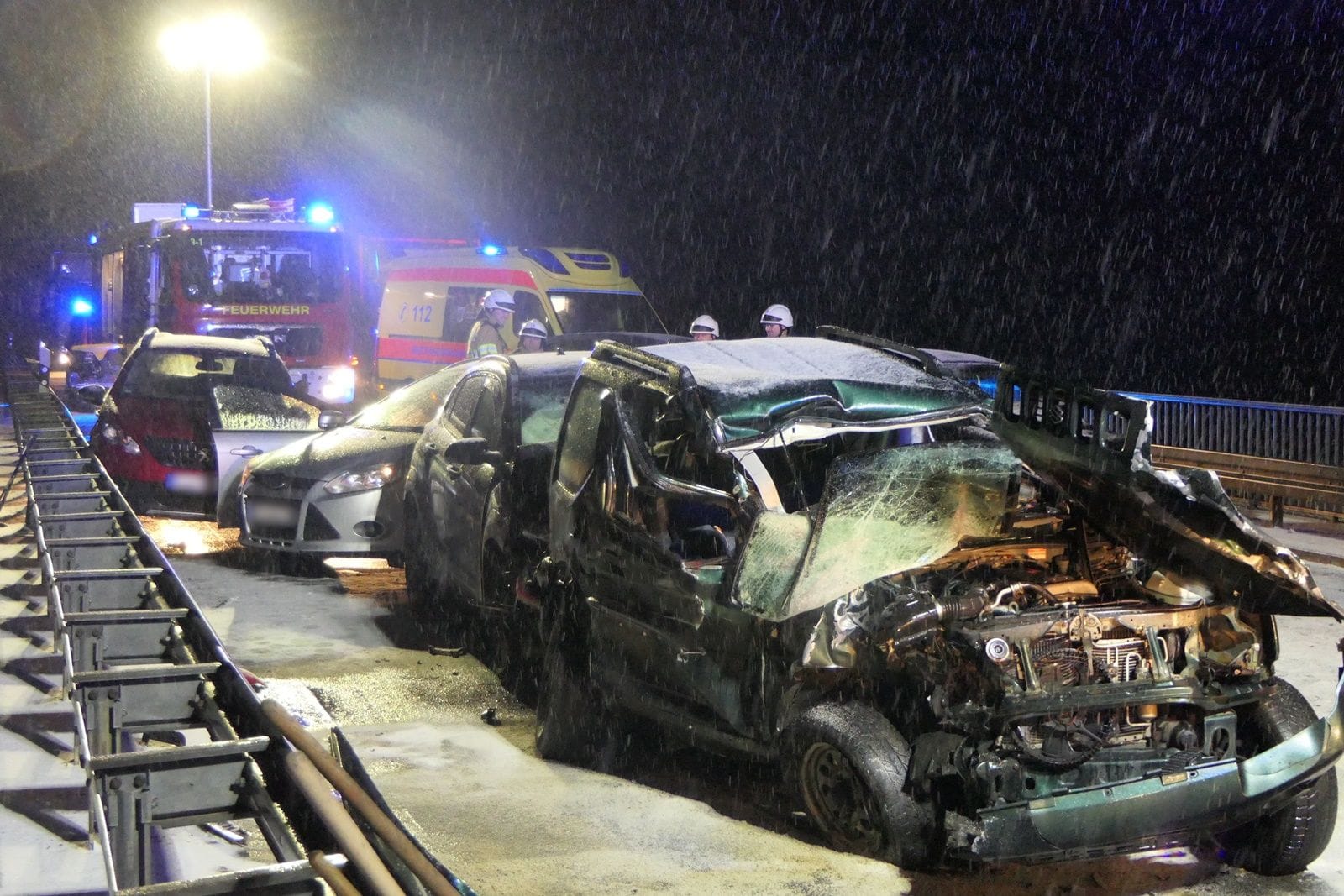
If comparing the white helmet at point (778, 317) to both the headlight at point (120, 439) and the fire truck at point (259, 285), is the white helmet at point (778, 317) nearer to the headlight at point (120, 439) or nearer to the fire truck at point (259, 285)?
the headlight at point (120, 439)

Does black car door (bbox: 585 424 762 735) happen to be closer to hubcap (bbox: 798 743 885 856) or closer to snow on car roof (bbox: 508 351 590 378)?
hubcap (bbox: 798 743 885 856)

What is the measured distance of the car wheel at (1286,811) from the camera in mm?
4902

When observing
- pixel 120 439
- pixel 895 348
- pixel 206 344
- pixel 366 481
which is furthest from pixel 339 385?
pixel 895 348

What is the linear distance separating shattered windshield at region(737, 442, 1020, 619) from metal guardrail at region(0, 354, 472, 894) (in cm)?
182

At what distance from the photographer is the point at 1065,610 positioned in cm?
473

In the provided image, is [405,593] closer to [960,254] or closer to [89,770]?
[89,770]

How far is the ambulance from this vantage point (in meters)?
19.1

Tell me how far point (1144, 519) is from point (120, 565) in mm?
3720

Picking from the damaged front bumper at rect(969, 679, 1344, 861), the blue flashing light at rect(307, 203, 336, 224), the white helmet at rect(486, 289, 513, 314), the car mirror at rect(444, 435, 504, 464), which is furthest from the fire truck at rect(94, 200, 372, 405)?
the damaged front bumper at rect(969, 679, 1344, 861)

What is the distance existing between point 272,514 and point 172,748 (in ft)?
22.3

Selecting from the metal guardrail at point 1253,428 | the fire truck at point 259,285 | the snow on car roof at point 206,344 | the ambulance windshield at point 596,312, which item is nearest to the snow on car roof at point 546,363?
the snow on car roof at point 206,344

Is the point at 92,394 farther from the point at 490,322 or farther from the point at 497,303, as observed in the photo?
the point at 497,303

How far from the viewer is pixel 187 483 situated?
39.3 feet

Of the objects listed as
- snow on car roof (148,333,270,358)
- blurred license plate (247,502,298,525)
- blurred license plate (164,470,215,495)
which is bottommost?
Result: blurred license plate (164,470,215,495)
